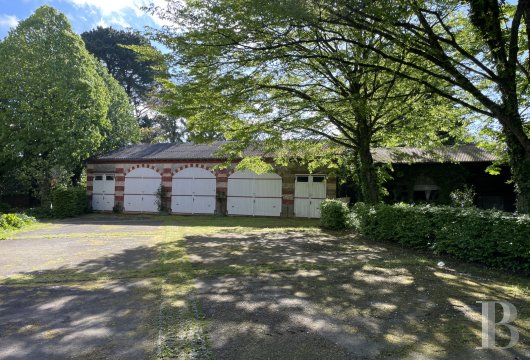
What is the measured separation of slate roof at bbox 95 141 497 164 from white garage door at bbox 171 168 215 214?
3.20 ft

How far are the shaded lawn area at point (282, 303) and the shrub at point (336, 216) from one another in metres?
4.49

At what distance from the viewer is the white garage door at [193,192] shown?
70.2ft

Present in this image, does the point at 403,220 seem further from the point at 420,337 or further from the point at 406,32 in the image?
the point at 420,337

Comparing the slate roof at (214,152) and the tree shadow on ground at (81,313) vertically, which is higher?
the slate roof at (214,152)

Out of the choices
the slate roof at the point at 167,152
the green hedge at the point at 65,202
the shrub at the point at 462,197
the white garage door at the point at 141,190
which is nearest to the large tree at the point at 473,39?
the shrub at the point at 462,197

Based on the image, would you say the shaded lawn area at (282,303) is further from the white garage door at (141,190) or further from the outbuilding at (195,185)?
the white garage door at (141,190)

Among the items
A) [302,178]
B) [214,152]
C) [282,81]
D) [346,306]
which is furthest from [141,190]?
[346,306]

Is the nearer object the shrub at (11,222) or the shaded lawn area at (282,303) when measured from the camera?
the shaded lawn area at (282,303)

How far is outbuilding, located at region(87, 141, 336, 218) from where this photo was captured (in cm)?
2027

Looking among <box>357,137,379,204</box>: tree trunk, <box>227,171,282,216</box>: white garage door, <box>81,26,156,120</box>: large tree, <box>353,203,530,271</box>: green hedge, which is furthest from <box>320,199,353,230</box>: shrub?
<box>81,26,156,120</box>: large tree

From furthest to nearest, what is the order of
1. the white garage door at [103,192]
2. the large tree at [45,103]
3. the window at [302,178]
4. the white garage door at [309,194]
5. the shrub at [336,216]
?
the white garage door at [103,192], the large tree at [45,103], the window at [302,178], the white garage door at [309,194], the shrub at [336,216]

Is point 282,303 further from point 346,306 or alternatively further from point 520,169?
point 520,169

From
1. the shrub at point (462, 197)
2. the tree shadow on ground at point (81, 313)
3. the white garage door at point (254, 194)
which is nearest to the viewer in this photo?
the tree shadow on ground at point (81, 313)

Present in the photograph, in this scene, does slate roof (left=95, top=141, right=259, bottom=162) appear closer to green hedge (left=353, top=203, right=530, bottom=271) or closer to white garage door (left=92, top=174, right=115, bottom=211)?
white garage door (left=92, top=174, right=115, bottom=211)
